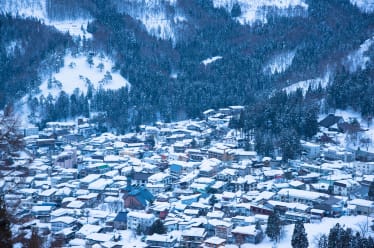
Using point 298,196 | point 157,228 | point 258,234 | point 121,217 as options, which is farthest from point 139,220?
point 298,196

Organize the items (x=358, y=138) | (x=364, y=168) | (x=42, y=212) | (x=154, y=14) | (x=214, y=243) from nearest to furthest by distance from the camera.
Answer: (x=214, y=243) → (x=42, y=212) → (x=364, y=168) → (x=358, y=138) → (x=154, y=14)

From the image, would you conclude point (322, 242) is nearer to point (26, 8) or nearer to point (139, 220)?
point (139, 220)

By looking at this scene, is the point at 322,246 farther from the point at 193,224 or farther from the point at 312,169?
the point at 312,169

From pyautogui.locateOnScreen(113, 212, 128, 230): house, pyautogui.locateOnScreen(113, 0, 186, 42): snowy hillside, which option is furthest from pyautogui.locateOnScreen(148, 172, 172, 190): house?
pyautogui.locateOnScreen(113, 0, 186, 42): snowy hillside

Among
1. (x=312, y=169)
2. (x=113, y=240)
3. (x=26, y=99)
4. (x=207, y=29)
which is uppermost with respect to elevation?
(x=207, y=29)

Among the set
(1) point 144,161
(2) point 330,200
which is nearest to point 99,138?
(1) point 144,161

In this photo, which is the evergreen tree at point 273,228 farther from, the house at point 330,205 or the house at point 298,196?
the house at point 298,196
